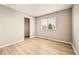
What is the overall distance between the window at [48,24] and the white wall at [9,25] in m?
2.42

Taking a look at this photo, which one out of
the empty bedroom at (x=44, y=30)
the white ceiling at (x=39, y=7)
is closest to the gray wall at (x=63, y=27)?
the empty bedroom at (x=44, y=30)

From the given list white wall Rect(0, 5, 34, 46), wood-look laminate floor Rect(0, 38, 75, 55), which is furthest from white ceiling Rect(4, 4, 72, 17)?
wood-look laminate floor Rect(0, 38, 75, 55)

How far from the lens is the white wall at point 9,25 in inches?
145

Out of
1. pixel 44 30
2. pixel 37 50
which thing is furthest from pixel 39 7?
pixel 44 30

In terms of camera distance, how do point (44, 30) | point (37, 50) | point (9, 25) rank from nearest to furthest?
1. point (37, 50)
2. point (9, 25)
3. point (44, 30)

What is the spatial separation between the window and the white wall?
2.42m

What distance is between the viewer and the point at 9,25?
4086 mm

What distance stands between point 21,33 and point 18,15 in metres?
1.45

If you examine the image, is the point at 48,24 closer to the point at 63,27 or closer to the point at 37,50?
the point at 63,27

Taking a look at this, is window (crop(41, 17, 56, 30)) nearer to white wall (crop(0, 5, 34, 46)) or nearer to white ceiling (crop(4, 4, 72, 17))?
white ceiling (crop(4, 4, 72, 17))

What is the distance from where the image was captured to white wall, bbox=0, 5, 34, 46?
3.67m

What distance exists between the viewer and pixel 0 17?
3.54 m

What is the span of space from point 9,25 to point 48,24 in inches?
133
